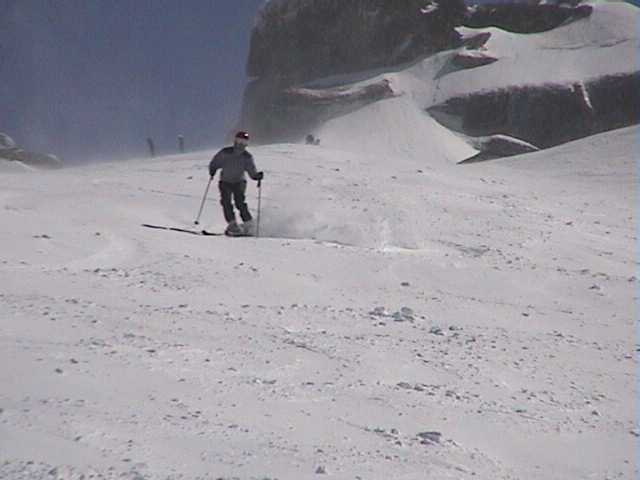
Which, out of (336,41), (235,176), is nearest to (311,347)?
(235,176)

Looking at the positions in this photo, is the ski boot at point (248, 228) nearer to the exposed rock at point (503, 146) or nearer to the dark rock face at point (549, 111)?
the exposed rock at point (503, 146)

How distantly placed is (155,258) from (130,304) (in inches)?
59.2

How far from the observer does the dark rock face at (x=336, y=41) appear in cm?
7481

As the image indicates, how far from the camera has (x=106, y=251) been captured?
6.59 m

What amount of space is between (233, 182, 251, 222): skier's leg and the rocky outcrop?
49.3m

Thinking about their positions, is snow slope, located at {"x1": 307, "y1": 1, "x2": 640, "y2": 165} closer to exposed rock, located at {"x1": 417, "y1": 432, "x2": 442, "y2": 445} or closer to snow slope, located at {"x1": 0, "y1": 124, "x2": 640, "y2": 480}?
snow slope, located at {"x1": 0, "y1": 124, "x2": 640, "y2": 480}

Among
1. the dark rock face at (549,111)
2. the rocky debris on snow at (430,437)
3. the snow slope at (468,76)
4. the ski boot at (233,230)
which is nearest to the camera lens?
the rocky debris on snow at (430,437)

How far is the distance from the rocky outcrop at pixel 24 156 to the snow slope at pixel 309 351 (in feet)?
167

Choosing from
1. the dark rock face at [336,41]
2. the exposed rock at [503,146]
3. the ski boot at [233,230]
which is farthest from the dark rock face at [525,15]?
the ski boot at [233,230]

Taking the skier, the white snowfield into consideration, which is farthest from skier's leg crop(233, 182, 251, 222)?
the white snowfield

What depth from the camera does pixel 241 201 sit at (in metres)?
10.2

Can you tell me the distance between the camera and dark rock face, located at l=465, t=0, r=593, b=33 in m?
77.9

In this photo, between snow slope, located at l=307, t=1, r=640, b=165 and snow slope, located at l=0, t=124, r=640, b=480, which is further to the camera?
snow slope, located at l=307, t=1, r=640, b=165

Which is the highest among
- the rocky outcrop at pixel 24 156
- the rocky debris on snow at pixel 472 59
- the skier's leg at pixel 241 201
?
the rocky debris on snow at pixel 472 59
